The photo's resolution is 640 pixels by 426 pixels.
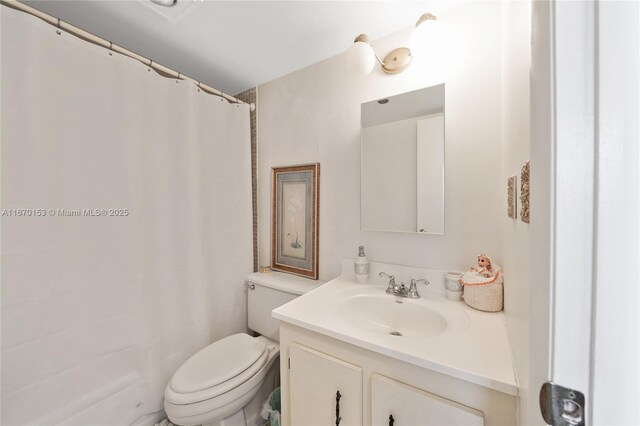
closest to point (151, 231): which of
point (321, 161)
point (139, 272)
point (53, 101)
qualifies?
point (139, 272)

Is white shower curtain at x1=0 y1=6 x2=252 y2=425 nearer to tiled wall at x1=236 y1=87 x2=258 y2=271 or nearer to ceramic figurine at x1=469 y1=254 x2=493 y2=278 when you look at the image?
tiled wall at x1=236 y1=87 x2=258 y2=271

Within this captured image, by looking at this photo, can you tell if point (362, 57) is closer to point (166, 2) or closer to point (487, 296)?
point (166, 2)

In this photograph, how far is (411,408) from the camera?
62 cm

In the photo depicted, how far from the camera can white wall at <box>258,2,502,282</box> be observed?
0.91 meters

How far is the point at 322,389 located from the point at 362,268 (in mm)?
526

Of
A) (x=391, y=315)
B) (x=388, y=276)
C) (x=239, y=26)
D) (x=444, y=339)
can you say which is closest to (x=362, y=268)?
(x=388, y=276)

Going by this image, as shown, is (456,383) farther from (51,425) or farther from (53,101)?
(53,101)

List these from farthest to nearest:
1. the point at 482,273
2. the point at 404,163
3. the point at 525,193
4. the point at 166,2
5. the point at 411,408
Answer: the point at 404,163, the point at 166,2, the point at 482,273, the point at 411,408, the point at 525,193

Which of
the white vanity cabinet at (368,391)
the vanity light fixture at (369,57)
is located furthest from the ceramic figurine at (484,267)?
the vanity light fixture at (369,57)

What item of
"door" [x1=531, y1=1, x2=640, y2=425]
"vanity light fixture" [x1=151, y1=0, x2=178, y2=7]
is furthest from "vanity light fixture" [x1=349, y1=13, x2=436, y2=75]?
"door" [x1=531, y1=1, x2=640, y2=425]

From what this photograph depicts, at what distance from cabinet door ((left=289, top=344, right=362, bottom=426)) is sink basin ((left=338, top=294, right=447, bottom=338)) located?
7.0 inches

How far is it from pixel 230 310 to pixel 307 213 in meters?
0.79

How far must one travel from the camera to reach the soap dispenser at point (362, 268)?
44.6 inches

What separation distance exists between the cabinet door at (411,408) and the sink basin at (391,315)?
0.23 meters
